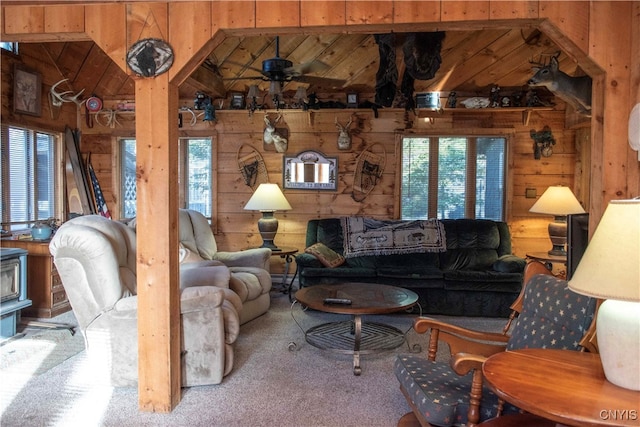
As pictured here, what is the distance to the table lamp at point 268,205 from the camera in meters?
5.59

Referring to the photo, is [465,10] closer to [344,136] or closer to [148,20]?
[148,20]

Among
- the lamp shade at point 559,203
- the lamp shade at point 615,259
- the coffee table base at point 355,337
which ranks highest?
the lamp shade at point 559,203

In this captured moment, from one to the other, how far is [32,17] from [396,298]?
3036 mm

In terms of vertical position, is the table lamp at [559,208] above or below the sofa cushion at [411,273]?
above

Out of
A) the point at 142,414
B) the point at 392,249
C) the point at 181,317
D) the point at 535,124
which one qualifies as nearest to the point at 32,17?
the point at 181,317

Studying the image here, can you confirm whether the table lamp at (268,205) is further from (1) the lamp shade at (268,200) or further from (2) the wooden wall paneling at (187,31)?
(2) the wooden wall paneling at (187,31)

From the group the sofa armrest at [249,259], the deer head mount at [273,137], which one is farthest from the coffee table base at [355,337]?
the deer head mount at [273,137]

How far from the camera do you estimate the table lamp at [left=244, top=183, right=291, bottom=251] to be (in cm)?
559

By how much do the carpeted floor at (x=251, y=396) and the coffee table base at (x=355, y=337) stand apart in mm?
71

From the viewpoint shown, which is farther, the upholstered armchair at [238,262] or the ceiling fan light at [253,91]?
the ceiling fan light at [253,91]

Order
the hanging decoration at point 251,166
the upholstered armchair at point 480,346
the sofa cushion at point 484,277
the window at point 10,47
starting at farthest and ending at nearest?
the hanging decoration at point 251,166 → the window at point 10,47 → the sofa cushion at point 484,277 → the upholstered armchair at point 480,346

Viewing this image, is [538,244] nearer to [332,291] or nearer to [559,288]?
[332,291]

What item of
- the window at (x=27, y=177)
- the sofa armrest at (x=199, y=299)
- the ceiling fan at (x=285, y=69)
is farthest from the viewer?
the window at (x=27, y=177)

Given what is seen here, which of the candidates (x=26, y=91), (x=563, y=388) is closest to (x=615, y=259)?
(x=563, y=388)
